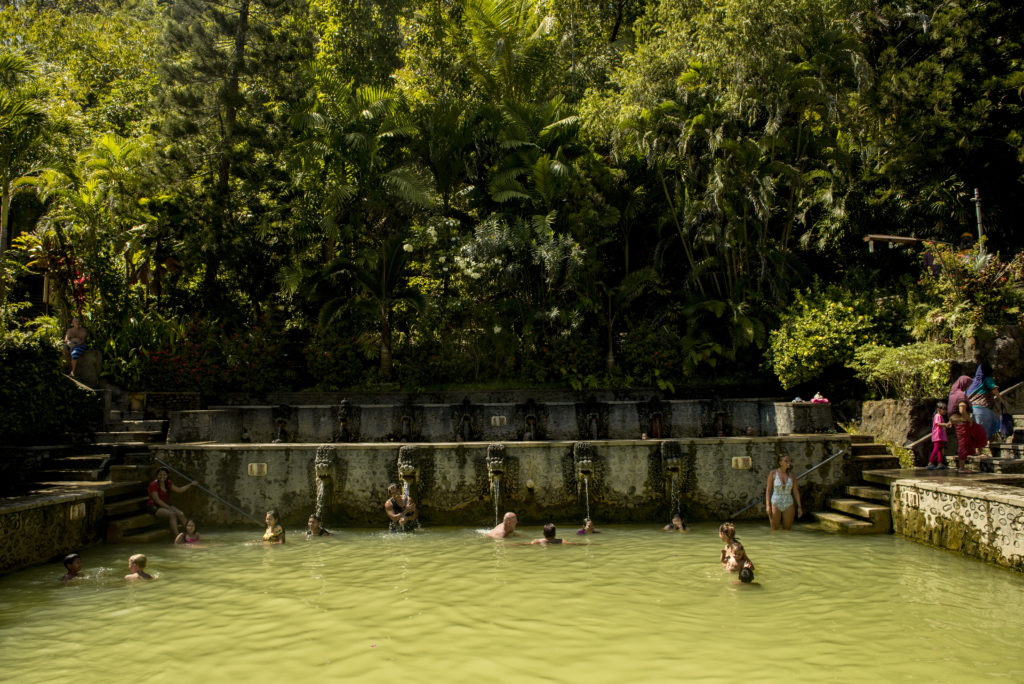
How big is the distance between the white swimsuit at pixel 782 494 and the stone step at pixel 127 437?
39.1 ft

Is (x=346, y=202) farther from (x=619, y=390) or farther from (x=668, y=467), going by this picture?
(x=668, y=467)

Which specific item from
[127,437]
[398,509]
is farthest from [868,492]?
[127,437]

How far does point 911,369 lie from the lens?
515 inches

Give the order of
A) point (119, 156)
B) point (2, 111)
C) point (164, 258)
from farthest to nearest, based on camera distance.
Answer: point (164, 258) → point (119, 156) → point (2, 111)

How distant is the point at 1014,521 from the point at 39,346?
53.7ft

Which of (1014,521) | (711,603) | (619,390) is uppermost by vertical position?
(619,390)

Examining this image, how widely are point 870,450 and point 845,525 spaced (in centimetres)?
237

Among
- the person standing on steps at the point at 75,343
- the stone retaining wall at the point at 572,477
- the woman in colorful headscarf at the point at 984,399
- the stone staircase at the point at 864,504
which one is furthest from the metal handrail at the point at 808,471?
the person standing on steps at the point at 75,343

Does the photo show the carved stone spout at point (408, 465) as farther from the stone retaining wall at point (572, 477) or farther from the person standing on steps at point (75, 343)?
the person standing on steps at point (75, 343)

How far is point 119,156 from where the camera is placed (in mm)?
18547

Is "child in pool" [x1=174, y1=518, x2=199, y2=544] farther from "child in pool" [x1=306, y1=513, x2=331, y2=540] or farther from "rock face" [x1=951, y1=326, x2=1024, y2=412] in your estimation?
"rock face" [x1=951, y1=326, x2=1024, y2=412]

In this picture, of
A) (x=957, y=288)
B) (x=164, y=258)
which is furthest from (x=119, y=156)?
(x=957, y=288)

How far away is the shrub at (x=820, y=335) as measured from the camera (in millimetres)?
14578

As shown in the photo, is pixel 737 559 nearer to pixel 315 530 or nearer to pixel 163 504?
pixel 315 530
